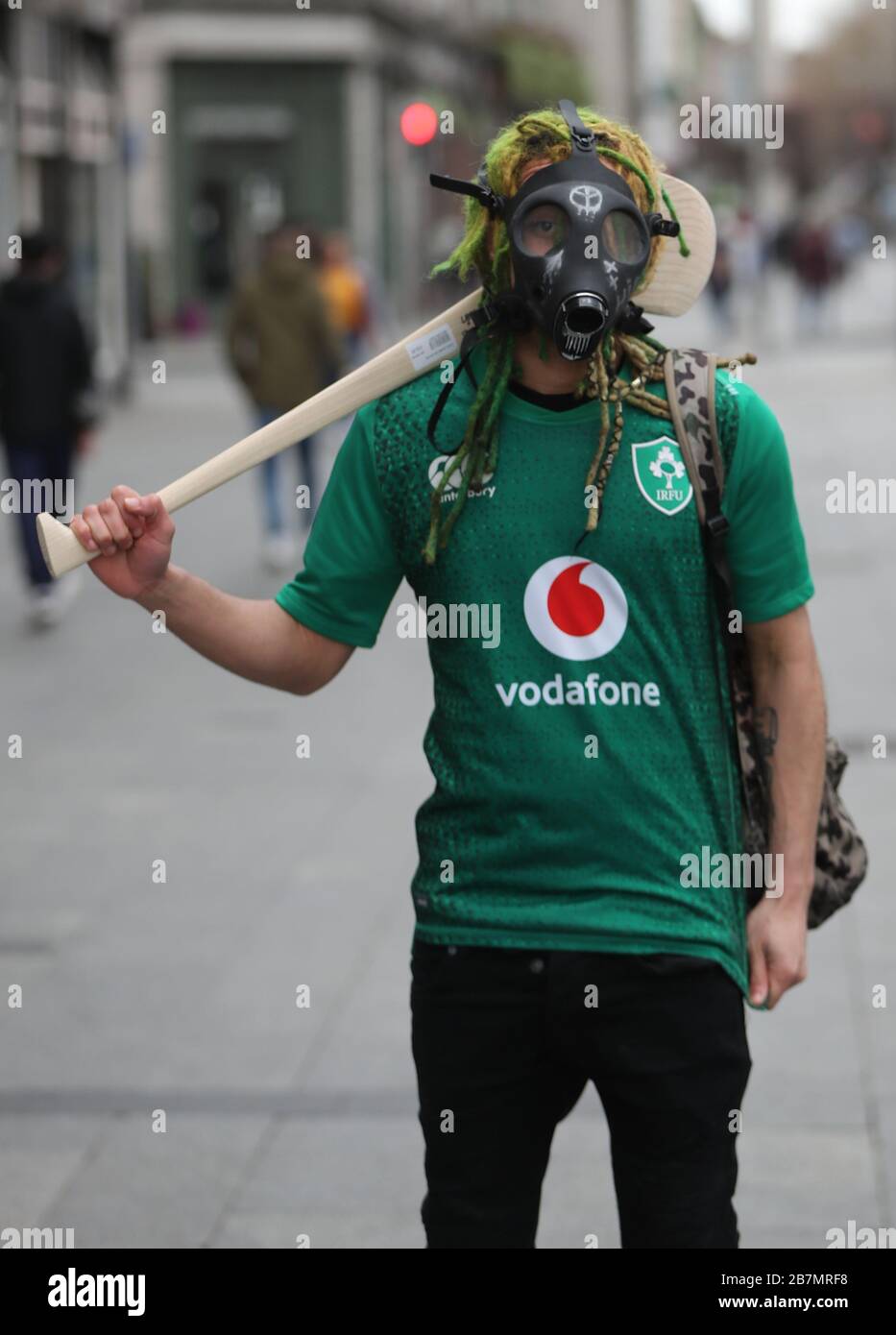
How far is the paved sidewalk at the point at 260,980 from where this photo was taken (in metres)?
4.24

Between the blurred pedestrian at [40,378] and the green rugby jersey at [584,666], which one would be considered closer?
the green rugby jersey at [584,666]

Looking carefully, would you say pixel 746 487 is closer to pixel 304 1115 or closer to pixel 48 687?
pixel 304 1115

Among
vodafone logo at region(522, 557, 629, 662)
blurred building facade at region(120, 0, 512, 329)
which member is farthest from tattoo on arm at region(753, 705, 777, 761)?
blurred building facade at region(120, 0, 512, 329)

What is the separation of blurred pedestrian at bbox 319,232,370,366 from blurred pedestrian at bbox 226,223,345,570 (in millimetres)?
6118

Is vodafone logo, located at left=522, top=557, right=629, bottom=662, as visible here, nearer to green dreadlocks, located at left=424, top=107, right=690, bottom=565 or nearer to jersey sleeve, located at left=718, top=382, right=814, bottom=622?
green dreadlocks, located at left=424, top=107, right=690, bottom=565

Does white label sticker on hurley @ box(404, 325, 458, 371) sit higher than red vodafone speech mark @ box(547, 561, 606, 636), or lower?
higher

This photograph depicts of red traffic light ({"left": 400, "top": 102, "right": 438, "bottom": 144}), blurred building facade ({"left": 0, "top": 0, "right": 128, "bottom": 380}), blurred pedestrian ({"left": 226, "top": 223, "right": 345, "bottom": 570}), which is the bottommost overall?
red traffic light ({"left": 400, "top": 102, "right": 438, "bottom": 144})

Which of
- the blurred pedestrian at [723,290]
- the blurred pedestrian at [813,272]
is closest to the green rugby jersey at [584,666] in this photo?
the blurred pedestrian at [723,290]

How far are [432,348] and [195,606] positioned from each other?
1.36 feet

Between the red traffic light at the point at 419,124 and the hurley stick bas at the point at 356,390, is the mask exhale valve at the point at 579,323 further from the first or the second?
the red traffic light at the point at 419,124

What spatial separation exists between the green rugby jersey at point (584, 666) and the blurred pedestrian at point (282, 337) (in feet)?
32.0

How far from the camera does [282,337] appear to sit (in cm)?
1245

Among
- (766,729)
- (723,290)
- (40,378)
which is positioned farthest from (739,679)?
(723,290)

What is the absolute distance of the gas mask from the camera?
2420mm
